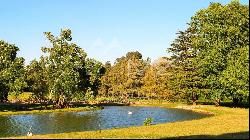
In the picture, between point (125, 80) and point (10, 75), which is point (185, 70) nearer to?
point (10, 75)

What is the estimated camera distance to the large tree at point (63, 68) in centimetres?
9081

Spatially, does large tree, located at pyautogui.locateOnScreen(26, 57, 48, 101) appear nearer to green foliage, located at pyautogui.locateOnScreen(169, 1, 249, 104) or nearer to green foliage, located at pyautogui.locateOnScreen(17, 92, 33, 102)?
green foliage, located at pyautogui.locateOnScreen(17, 92, 33, 102)

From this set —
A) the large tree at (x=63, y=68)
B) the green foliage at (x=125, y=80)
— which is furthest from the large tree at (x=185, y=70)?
the green foliage at (x=125, y=80)

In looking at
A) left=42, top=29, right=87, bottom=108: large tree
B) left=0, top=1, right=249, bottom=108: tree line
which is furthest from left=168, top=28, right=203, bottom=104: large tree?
left=42, top=29, right=87, bottom=108: large tree

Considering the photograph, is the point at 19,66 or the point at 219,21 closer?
the point at 219,21

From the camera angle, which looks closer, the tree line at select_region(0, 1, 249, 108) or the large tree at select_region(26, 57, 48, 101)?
→ the tree line at select_region(0, 1, 249, 108)

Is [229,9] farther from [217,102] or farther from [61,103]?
[61,103]

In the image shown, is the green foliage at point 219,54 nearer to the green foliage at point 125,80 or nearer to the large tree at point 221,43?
the large tree at point 221,43

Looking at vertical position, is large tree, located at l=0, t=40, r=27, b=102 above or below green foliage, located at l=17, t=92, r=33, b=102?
above

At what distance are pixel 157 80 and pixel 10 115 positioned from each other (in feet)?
192

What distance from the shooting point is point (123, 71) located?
483ft

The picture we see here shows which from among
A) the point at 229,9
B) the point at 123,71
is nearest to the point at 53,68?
the point at 229,9

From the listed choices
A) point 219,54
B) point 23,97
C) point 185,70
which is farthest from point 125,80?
point 219,54

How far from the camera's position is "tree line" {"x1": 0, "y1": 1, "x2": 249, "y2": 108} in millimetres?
73875
